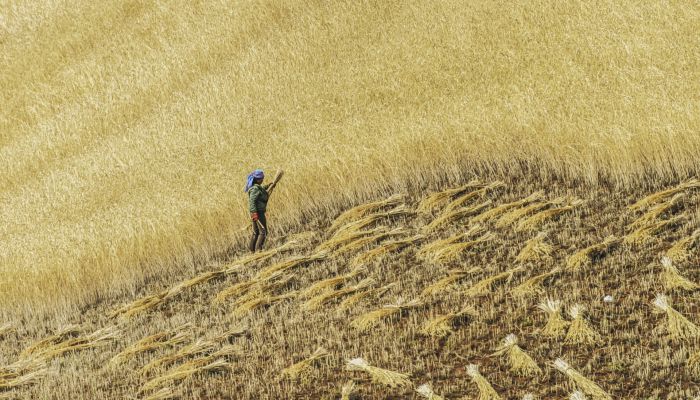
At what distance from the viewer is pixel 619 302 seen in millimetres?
11469

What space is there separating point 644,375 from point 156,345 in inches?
227

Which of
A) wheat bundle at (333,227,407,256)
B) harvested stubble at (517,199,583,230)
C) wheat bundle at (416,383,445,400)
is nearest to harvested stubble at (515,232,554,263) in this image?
harvested stubble at (517,199,583,230)

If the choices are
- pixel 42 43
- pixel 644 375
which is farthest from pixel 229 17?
pixel 644 375

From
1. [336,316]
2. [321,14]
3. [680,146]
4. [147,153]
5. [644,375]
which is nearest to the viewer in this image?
[644,375]

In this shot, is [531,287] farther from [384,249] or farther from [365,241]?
[365,241]

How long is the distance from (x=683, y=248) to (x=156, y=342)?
21.1 feet

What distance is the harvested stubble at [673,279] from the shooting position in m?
11.4

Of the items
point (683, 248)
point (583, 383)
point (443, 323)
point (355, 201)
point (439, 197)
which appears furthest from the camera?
point (355, 201)

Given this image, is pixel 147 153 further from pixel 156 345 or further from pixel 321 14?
pixel 156 345

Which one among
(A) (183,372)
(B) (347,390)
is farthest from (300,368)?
(A) (183,372)

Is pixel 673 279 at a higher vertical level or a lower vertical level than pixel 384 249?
lower

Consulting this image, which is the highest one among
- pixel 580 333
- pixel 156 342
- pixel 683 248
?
pixel 156 342

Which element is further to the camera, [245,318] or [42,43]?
[42,43]

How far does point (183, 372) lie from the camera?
37.0ft
